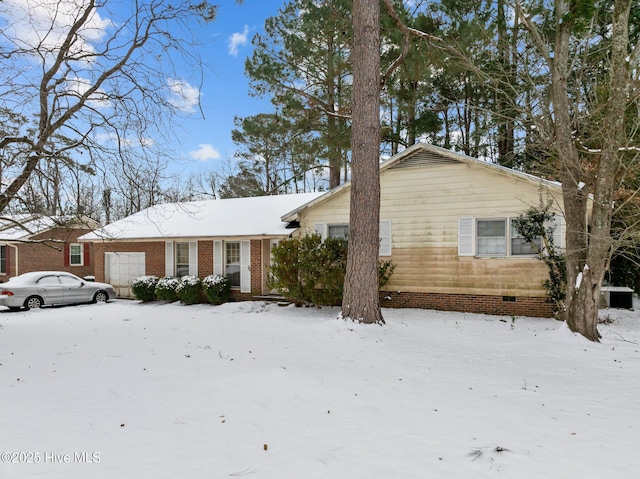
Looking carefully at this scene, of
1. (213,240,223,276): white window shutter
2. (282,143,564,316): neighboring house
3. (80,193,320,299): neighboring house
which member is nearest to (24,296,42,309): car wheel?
(80,193,320,299): neighboring house

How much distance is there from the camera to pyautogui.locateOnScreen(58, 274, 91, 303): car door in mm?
15914

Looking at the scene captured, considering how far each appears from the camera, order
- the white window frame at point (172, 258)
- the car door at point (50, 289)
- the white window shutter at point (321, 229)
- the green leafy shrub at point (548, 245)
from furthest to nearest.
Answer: the white window frame at point (172, 258), the car door at point (50, 289), the white window shutter at point (321, 229), the green leafy shrub at point (548, 245)

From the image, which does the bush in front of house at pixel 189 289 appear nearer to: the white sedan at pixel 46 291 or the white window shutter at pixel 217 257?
the white window shutter at pixel 217 257

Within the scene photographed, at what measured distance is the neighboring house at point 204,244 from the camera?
15812 millimetres

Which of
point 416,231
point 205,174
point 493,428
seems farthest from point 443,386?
point 205,174

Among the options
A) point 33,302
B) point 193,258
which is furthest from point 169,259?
point 33,302

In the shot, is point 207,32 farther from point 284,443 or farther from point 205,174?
point 205,174

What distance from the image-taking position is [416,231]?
13.0 m

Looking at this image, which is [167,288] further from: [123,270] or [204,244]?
[123,270]

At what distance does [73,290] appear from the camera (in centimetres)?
1609

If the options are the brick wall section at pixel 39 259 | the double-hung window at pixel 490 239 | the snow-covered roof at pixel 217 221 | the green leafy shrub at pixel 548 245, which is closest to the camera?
the green leafy shrub at pixel 548 245

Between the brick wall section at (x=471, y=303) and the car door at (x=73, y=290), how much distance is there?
11769 mm

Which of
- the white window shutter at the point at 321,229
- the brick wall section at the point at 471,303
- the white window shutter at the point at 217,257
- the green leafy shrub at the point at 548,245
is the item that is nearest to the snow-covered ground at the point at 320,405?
the green leafy shrub at the point at 548,245

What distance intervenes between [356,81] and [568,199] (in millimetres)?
5352
